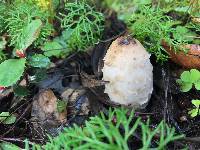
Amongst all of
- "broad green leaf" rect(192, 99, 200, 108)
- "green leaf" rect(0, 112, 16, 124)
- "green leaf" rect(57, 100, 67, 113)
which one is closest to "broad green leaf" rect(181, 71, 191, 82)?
"broad green leaf" rect(192, 99, 200, 108)

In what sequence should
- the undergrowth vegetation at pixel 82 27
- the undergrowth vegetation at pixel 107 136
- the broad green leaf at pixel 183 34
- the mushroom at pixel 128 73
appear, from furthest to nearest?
the undergrowth vegetation at pixel 82 27 < the broad green leaf at pixel 183 34 < the mushroom at pixel 128 73 < the undergrowth vegetation at pixel 107 136

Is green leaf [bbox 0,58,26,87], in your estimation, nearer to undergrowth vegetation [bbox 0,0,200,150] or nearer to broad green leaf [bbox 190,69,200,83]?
undergrowth vegetation [bbox 0,0,200,150]

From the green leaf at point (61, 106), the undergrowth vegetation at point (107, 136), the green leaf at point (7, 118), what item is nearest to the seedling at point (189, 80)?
the undergrowth vegetation at point (107, 136)

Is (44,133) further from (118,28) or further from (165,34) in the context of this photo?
(118,28)

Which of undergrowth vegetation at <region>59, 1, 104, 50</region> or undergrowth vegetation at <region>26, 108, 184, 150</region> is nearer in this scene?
undergrowth vegetation at <region>26, 108, 184, 150</region>

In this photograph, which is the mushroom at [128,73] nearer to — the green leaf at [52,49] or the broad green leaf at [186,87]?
the broad green leaf at [186,87]

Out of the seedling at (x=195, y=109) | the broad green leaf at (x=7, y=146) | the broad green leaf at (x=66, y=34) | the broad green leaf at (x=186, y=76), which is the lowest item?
the broad green leaf at (x=7, y=146)

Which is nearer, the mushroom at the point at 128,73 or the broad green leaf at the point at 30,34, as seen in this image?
the mushroom at the point at 128,73

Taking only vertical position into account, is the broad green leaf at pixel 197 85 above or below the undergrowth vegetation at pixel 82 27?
below
